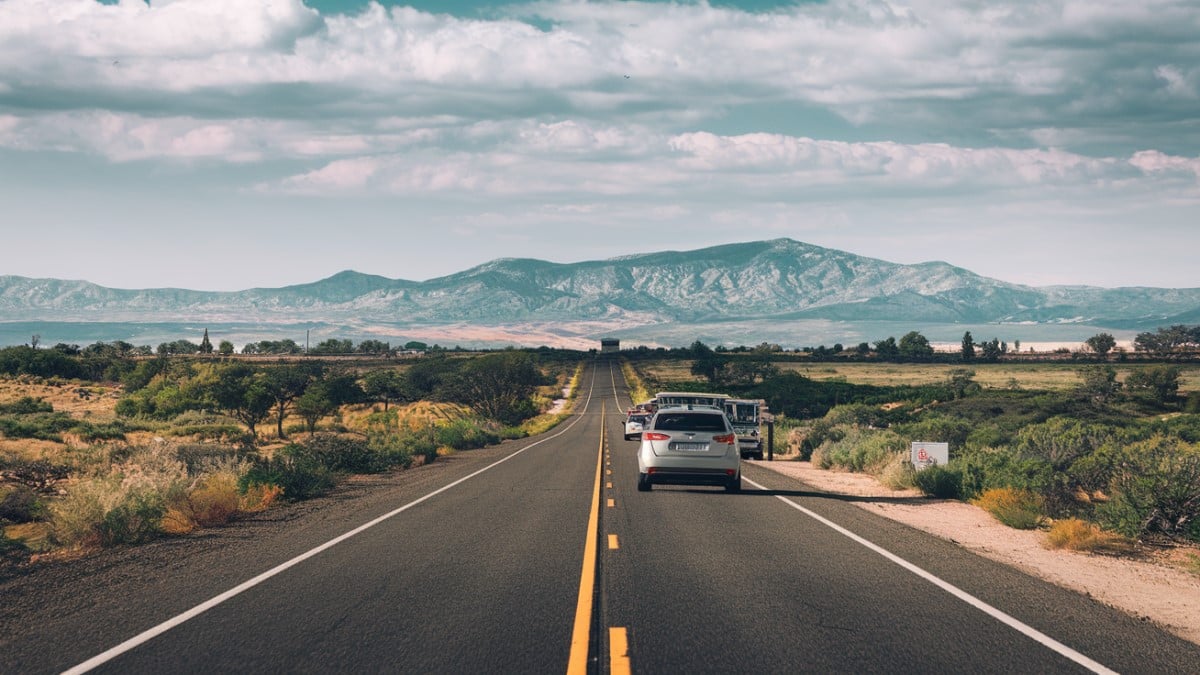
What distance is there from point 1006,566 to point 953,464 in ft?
36.3

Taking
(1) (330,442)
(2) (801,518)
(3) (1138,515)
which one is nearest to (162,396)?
(1) (330,442)

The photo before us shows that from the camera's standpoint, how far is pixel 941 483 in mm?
20578

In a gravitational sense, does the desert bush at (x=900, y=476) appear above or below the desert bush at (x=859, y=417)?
above

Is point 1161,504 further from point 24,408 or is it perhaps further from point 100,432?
point 24,408

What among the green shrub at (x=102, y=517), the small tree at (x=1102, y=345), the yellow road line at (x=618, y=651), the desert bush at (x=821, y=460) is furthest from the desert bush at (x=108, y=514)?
the small tree at (x=1102, y=345)

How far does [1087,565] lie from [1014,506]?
452cm

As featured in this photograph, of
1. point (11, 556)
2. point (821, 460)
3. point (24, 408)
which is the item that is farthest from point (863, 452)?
point (24, 408)

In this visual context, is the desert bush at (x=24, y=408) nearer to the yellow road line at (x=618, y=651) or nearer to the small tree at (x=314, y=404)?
the small tree at (x=314, y=404)

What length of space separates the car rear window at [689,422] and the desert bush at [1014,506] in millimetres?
5265

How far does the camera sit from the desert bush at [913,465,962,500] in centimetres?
2045

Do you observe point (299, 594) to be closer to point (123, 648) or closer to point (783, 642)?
point (123, 648)

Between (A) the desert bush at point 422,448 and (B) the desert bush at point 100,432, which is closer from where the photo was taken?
(A) the desert bush at point 422,448

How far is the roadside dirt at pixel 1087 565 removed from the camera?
9.45 metres

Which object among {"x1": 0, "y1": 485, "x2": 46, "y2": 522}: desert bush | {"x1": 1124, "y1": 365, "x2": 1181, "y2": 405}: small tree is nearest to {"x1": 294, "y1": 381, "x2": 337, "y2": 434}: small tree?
{"x1": 0, "y1": 485, "x2": 46, "y2": 522}: desert bush
